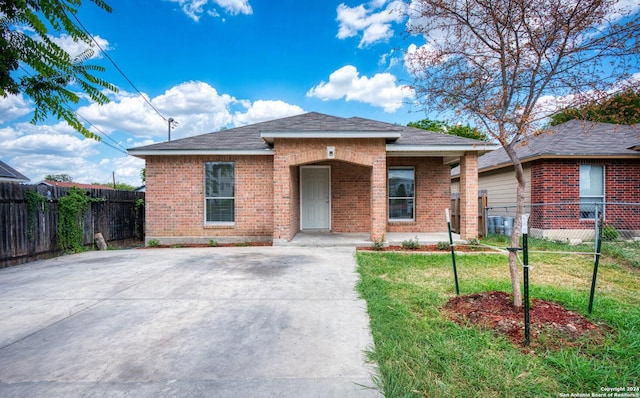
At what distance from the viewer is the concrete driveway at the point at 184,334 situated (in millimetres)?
2332

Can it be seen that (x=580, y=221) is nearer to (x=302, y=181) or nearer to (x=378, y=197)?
(x=378, y=197)

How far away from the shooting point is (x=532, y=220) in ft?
36.9

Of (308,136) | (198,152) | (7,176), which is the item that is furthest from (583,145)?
(7,176)

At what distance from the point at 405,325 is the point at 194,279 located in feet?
12.5

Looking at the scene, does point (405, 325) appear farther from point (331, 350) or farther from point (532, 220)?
point (532, 220)

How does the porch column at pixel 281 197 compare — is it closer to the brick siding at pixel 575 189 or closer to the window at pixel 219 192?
the window at pixel 219 192

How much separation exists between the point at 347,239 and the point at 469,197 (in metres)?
3.96

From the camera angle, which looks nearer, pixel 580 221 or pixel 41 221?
pixel 41 221

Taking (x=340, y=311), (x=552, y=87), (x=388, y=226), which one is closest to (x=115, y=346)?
(x=340, y=311)

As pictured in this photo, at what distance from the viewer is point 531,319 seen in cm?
333

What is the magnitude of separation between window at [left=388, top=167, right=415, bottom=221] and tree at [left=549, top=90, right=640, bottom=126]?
7.30 metres

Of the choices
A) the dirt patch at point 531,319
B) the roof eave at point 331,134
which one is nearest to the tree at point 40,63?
the dirt patch at point 531,319

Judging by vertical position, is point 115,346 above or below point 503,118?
below

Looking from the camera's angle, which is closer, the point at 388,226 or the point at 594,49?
the point at 594,49
